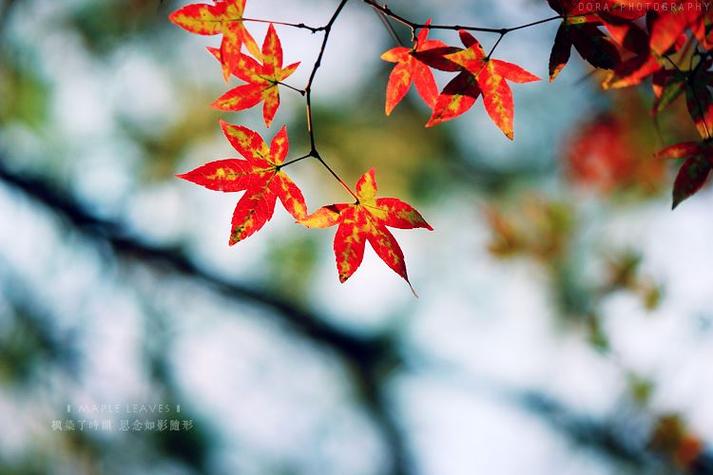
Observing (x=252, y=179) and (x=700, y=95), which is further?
(x=252, y=179)

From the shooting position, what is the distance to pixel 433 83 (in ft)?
2.65

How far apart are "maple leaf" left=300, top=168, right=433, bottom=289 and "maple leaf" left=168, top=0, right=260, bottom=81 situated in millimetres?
237

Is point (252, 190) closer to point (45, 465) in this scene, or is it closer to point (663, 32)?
point (663, 32)

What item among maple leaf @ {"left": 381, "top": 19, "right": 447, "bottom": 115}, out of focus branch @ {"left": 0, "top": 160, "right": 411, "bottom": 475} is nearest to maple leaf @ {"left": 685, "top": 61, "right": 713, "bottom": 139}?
maple leaf @ {"left": 381, "top": 19, "right": 447, "bottom": 115}

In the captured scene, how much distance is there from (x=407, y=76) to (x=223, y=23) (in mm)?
294

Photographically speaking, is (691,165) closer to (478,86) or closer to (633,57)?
(633,57)

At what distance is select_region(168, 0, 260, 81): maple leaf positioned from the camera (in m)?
0.62

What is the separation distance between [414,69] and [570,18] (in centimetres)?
25

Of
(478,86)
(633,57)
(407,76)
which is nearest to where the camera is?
(633,57)

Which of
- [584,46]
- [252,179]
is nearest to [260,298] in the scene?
[252,179]

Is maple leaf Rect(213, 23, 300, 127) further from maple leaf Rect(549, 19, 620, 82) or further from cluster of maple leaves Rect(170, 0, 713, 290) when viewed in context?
maple leaf Rect(549, 19, 620, 82)

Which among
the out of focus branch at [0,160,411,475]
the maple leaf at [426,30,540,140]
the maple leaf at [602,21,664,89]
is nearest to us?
the maple leaf at [602,21,664,89]

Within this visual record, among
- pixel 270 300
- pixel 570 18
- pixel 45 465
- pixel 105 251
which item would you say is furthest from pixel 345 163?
pixel 45 465

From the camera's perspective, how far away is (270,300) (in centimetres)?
281
